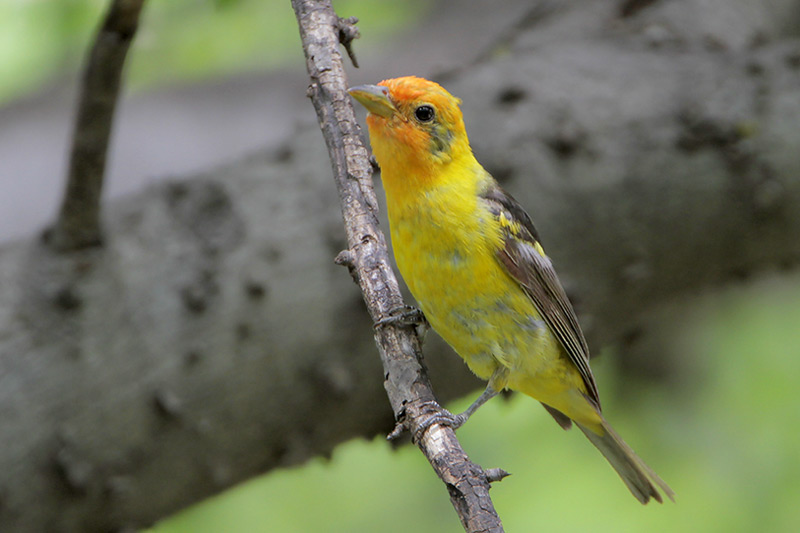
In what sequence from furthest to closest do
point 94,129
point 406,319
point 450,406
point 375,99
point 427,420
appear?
point 450,406 < point 375,99 < point 94,129 < point 406,319 < point 427,420

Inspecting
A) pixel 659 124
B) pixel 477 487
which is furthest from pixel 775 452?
pixel 477 487

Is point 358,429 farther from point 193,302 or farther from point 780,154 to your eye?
point 780,154

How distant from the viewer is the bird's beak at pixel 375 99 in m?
3.57

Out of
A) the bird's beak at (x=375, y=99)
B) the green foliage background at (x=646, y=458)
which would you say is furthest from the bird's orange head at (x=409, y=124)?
the green foliage background at (x=646, y=458)

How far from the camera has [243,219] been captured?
430 centimetres

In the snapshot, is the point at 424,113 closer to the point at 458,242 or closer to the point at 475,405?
the point at 458,242

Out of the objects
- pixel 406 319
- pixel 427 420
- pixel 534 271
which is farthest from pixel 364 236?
pixel 534 271

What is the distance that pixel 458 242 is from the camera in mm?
3633

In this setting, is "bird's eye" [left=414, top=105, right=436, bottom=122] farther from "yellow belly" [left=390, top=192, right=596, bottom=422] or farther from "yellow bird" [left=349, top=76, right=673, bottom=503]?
"yellow belly" [left=390, top=192, right=596, bottom=422]

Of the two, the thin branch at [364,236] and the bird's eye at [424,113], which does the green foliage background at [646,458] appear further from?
the thin branch at [364,236]

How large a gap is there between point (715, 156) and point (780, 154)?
40 cm

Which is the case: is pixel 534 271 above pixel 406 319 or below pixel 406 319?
above

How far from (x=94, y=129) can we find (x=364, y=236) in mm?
1484

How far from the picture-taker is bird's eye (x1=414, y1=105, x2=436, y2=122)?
3744mm
